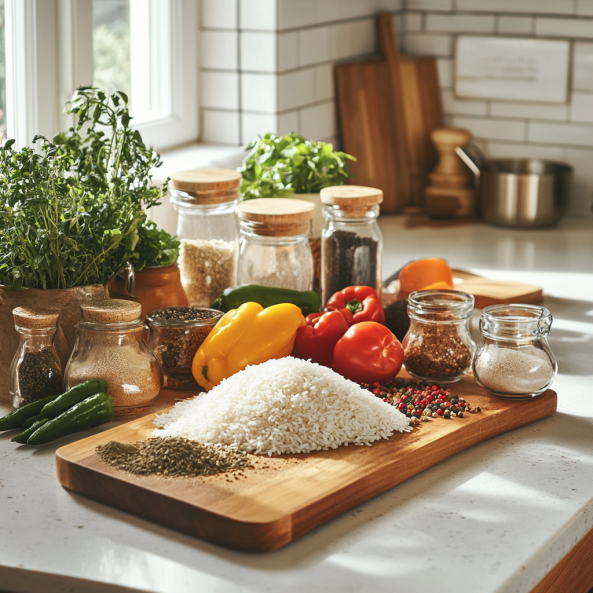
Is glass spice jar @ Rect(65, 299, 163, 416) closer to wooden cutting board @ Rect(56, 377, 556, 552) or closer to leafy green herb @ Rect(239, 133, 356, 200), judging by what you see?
wooden cutting board @ Rect(56, 377, 556, 552)

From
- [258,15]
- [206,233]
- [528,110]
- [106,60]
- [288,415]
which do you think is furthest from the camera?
[528,110]

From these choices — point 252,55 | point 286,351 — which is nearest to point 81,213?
point 286,351

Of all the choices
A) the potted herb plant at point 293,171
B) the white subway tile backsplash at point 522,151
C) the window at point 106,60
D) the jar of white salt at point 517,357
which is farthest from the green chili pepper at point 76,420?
the white subway tile backsplash at point 522,151

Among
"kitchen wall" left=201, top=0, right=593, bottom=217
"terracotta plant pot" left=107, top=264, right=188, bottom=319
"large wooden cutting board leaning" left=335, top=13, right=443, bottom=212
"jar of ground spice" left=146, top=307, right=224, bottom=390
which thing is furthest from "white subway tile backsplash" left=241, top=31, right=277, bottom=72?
"jar of ground spice" left=146, top=307, right=224, bottom=390

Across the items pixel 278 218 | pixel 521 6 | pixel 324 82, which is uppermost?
pixel 521 6

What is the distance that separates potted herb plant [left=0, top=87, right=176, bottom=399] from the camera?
119 cm

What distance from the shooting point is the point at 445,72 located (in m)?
2.68

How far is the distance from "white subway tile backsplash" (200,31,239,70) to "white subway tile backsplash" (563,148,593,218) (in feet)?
3.35

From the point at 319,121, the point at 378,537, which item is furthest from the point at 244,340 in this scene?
the point at 319,121

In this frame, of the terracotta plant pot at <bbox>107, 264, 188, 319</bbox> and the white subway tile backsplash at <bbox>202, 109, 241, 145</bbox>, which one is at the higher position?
the white subway tile backsplash at <bbox>202, 109, 241, 145</bbox>

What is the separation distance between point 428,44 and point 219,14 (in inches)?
29.6

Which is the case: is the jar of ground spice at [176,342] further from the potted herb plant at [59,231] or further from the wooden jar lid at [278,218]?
the wooden jar lid at [278,218]

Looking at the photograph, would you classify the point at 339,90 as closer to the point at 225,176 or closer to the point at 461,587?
the point at 225,176

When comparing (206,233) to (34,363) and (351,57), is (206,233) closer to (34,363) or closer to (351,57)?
(34,363)
